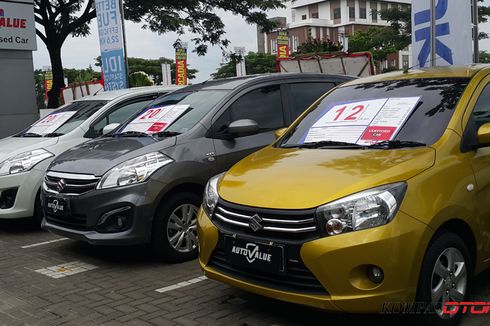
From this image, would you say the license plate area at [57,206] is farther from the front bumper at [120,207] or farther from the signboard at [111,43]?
the signboard at [111,43]

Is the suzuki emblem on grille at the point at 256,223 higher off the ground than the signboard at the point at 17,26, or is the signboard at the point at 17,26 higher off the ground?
the signboard at the point at 17,26

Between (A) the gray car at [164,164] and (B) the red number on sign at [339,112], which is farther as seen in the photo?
(A) the gray car at [164,164]

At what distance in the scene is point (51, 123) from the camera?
760 centimetres

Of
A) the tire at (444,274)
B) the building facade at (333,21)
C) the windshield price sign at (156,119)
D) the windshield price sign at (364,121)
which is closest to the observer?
the tire at (444,274)

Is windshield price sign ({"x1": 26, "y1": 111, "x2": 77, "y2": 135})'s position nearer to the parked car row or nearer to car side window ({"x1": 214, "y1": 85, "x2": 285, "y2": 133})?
the parked car row

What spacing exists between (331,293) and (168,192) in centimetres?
237

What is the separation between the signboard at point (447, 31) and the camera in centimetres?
715

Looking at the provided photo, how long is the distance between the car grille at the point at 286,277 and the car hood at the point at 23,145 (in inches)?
164

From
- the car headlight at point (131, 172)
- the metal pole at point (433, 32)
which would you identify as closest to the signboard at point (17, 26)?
the car headlight at point (131, 172)

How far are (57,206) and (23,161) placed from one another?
1.69 m

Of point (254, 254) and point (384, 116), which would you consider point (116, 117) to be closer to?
point (384, 116)

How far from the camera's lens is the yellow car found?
3047 mm

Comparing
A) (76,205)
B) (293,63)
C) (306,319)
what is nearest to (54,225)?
(76,205)

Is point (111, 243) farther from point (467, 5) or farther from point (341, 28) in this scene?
point (341, 28)
